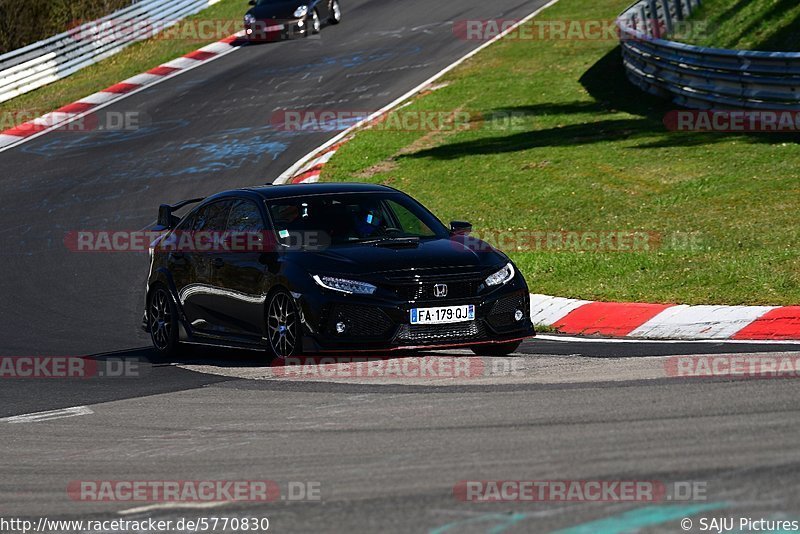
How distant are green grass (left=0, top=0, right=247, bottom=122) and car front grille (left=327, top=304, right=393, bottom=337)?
21.3 meters

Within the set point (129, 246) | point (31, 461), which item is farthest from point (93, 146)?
point (31, 461)

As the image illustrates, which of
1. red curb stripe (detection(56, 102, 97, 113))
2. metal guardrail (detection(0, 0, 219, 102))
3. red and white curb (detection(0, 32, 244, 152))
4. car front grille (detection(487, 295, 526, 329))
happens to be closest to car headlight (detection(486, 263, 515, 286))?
car front grille (detection(487, 295, 526, 329))

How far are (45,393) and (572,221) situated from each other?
8220mm

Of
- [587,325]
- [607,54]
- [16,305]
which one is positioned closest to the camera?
[587,325]

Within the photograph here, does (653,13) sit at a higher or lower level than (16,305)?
higher

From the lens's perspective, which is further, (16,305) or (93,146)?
(93,146)

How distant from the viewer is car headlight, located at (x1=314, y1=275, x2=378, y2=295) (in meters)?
10.3

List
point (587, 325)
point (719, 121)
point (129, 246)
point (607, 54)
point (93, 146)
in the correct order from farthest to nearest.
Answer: point (607, 54), point (93, 146), point (719, 121), point (129, 246), point (587, 325)

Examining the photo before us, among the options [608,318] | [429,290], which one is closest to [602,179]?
[608,318]

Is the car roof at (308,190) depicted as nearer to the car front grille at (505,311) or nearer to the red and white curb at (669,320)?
the car front grille at (505,311)

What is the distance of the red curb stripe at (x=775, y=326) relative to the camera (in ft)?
35.9

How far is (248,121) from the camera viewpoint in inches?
1101

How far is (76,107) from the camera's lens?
30.9 m

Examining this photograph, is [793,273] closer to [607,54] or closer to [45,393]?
[45,393]
